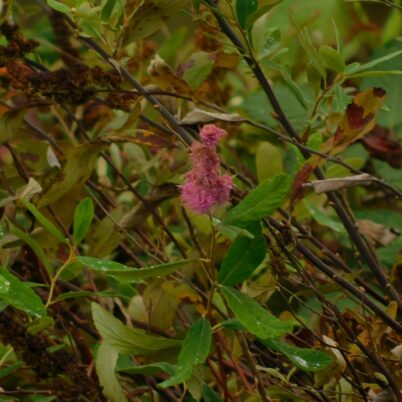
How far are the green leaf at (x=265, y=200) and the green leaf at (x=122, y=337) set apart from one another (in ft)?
0.51

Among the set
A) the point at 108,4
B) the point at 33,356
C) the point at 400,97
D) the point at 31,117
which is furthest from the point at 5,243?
the point at 400,97

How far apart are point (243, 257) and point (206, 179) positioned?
0.10 meters

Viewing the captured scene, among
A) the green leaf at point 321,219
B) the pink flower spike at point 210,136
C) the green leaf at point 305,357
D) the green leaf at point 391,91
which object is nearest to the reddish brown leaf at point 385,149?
the green leaf at point 391,91

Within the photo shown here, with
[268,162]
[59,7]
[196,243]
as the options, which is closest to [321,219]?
[268,162]

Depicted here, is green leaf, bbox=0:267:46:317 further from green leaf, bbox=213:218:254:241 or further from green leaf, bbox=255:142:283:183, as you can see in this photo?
green leaf, bbox=255:142:283:183

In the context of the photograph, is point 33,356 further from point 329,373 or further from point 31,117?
point 31,117

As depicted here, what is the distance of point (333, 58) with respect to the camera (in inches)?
36.8

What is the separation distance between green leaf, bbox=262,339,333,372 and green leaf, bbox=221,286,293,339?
6 cm

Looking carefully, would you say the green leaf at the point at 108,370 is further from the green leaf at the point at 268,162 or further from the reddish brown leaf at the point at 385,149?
the reddish brown leaf at the point at 385,149

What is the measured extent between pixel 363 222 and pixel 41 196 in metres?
0.45

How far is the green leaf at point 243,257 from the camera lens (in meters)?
0.83

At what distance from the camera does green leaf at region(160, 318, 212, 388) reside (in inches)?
30.9

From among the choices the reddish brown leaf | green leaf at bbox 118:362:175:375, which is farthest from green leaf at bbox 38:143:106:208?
the reddish brown leaf

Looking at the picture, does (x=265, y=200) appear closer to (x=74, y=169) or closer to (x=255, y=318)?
(x=255, y=318)
